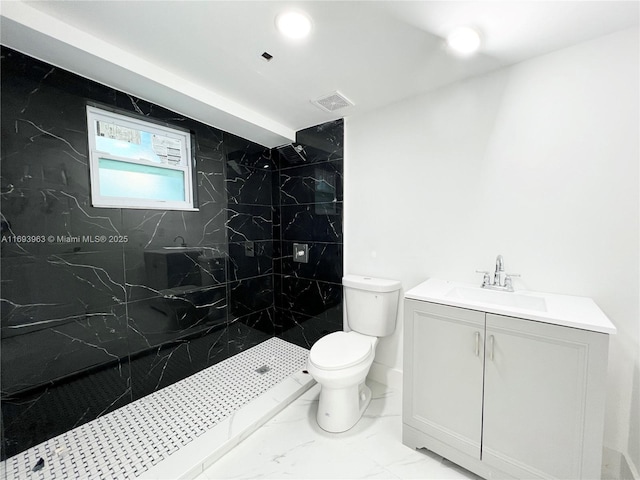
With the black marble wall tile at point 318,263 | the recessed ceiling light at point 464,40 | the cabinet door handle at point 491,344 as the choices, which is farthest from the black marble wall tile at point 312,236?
the cabinet door handle at point 491,344

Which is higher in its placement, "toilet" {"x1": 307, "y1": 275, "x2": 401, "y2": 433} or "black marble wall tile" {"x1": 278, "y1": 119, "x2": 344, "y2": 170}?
"black marble wall tile" {"x1": 278, "y1": 119, "x2": 344, "y2": 170}

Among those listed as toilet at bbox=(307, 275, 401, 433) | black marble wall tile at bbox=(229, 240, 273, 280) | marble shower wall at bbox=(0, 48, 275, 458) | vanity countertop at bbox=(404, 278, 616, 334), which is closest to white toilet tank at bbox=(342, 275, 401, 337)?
toilet at bbox=(307, 275, 401, 433)

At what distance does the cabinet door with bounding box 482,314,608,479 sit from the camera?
105 centimetres

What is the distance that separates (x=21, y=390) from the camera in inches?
55.0

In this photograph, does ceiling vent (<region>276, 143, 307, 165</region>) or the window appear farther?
ceiling vent (<region>276, 143, 307, 165</region>)

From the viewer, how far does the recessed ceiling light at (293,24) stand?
3.91ft

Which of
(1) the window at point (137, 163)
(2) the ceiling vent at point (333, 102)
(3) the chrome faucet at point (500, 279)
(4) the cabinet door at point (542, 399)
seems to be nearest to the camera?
(4) the cabinet door at point (542, 399)

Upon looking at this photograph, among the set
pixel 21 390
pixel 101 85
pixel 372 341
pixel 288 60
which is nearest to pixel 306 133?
pixel 288 60

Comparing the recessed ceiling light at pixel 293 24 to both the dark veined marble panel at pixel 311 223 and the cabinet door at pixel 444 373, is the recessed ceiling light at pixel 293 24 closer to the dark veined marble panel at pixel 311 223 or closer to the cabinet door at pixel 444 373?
the dark veined marble panel at pixel 311 223

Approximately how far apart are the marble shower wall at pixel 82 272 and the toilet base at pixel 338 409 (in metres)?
1.19

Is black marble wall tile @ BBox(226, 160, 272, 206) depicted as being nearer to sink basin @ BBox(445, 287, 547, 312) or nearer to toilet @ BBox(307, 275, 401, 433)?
toilet @ BBox(307, 275, 401, 433)

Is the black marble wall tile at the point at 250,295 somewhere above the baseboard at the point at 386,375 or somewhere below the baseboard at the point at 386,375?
above

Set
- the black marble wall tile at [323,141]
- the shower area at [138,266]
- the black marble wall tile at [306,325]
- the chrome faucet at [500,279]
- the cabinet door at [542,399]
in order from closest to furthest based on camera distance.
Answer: the cabinet door at [542,399] < the shower area at [138,266] < the chrome faucet at [500,279] < the black marble wall tile at [323,141] < the black marble wall tile at [306,325]

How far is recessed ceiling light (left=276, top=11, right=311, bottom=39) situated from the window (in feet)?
4.03
